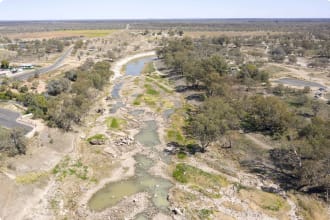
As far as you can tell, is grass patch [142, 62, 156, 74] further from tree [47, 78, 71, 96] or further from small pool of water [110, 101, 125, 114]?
tree [47, 78, 71, 96]

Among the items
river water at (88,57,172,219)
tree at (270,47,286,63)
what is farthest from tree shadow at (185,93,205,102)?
tree at (270,47,286,63)

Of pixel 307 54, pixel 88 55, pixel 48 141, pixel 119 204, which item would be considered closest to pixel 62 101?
pixel 48 141

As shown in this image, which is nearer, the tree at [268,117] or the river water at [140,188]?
the river water at [140,188]

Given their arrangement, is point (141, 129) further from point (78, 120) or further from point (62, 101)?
point (62, 101)

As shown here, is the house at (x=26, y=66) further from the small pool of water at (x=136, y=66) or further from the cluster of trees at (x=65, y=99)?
the small pool of water at (x=136, y=66)

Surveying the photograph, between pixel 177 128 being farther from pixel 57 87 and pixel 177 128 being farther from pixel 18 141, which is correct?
pixel 57 87

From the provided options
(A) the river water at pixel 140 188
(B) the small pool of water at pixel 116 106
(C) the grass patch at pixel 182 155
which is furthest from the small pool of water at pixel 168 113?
(C) the grass patch at pixel 182 155
